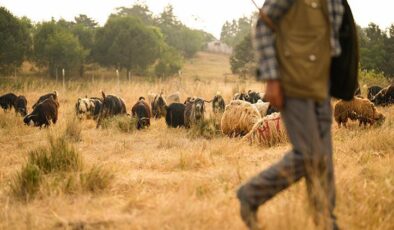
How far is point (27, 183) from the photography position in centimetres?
488

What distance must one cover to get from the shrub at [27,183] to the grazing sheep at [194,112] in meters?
5.90

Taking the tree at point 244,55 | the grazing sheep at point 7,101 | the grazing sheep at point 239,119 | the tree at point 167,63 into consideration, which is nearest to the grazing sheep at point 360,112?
the grazing sheep at point 239,119

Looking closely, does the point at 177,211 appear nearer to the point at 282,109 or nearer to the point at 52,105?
the point at 282,109

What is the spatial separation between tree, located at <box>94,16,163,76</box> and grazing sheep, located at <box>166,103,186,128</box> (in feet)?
102

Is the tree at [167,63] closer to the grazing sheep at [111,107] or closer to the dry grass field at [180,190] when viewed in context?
the grazing sheep at [111,107]

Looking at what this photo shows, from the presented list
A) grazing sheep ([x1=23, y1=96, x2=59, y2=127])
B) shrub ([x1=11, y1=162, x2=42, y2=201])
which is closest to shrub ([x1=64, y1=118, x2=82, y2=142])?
grazing sheep ([x1=23, y1=96, x2=59, y2=127])

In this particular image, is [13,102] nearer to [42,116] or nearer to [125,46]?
[42,116]

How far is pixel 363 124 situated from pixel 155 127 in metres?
5.18

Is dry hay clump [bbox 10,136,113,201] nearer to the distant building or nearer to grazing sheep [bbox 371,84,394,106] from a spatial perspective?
grazing sheep [bbox 371,84,394,106]

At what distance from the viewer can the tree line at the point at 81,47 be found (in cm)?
3656

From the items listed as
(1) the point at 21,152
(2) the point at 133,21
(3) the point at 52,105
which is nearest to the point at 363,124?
(1) the point at 21,152

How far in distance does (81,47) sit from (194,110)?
31243mm

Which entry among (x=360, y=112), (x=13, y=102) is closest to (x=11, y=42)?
(x=13, y=102)

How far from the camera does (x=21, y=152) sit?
26.7 ft
